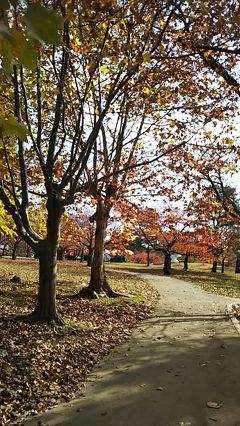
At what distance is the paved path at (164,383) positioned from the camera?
4629mm

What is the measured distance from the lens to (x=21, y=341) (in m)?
7.00

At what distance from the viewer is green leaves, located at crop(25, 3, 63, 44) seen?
4.37ft

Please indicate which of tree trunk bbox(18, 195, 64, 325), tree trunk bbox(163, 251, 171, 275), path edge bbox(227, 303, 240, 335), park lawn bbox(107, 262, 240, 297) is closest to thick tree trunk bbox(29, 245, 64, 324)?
tree trunk bbox(18, 195, 64, 325)

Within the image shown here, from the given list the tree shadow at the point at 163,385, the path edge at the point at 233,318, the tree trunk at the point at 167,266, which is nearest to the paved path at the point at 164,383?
the tree shadow at the point at 163,385

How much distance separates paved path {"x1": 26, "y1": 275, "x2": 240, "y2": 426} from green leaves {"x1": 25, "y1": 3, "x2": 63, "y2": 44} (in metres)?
4.15

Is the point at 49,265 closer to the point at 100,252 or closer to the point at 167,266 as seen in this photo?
the point at 100,252

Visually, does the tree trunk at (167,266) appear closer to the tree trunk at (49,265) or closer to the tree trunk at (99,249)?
the tree trunk at (99,249)

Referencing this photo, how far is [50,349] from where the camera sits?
6.91 meters

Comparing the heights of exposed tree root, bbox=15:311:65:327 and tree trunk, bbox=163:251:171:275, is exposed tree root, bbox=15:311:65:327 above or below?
below

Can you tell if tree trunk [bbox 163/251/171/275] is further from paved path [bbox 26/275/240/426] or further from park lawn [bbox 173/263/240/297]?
paved path [bbox 26/275/240/426]

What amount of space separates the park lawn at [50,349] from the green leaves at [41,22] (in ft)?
13.7

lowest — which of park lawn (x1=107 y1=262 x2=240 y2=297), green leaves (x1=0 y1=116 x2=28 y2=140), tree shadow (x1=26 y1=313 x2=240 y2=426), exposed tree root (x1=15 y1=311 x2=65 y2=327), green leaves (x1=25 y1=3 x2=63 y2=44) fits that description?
tree shadow (x1=26 y1=313 x2=240 y2=426)

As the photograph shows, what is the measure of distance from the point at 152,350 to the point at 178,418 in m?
3.26

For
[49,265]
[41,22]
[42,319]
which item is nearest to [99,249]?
[49,265]
